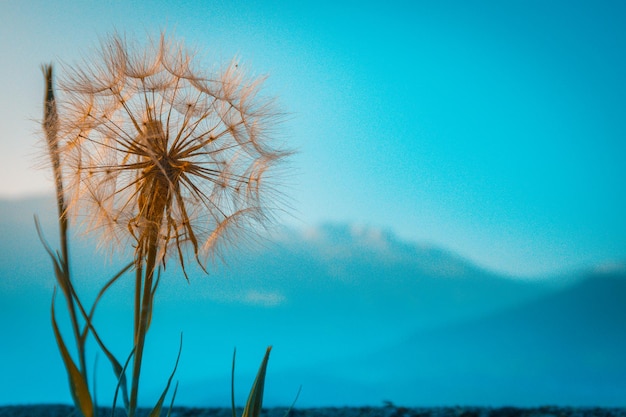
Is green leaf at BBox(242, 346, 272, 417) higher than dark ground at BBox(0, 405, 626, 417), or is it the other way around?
dark ground at BBox(0, 405, 626, 417)

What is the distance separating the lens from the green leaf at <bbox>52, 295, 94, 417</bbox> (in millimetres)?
3090

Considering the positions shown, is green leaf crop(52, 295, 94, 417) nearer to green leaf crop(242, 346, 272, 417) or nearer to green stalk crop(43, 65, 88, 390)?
green stalk crop(43, 65, 88, 390)

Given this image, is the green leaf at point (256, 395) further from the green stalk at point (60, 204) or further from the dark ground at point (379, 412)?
the dark ground at point (379, 412)

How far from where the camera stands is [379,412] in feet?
21.5

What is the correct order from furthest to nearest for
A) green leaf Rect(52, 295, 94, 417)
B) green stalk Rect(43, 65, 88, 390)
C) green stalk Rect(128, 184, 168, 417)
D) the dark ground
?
the dark ground, green stalk Rect(43, 65, 88, 390), green leaf Rect(52, 295, 94, 417), green stalk Rect(128, 184, 168, 417)

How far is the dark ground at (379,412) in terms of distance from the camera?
6520 mm

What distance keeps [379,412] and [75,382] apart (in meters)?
4.15

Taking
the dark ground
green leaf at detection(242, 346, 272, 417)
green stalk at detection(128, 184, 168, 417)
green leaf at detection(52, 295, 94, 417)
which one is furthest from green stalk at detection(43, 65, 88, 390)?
the dark ground

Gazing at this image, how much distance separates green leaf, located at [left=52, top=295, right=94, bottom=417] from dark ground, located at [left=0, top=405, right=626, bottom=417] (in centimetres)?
353

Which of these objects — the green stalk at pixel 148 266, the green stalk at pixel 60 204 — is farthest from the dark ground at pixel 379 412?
the green stalk at pixel 148 266

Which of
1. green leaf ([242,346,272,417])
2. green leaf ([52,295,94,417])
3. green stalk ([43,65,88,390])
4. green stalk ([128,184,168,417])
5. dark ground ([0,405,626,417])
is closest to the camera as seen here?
green stalk ([128,184,168,417])

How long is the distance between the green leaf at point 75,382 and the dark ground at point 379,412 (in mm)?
3531

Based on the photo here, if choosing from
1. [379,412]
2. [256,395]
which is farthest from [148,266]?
[379,412]

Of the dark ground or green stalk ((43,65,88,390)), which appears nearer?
green stalk ((43,65,88,390))
